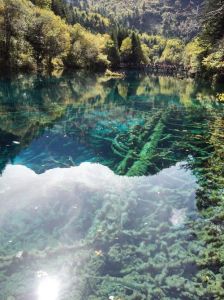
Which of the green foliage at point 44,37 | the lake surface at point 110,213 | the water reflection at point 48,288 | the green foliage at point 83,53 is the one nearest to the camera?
the water reflection at point 48,288

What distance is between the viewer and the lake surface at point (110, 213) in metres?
6.54

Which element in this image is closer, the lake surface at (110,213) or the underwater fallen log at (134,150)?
the lake surface at (110,213)

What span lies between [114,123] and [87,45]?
76.5 metres

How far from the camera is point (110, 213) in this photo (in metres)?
9.37

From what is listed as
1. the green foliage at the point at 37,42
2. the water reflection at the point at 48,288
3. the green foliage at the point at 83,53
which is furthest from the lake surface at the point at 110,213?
the green foliage at the point at 83,53

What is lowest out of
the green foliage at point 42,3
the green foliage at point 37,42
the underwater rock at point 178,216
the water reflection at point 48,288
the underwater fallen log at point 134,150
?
the underwater fallen log at point 134,150

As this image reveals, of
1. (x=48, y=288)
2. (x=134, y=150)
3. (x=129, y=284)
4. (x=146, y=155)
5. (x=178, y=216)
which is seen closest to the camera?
(x=48, y=288)

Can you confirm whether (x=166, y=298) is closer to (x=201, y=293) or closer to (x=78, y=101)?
(x=201, y=293)

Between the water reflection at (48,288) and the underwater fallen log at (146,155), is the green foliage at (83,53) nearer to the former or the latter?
the underwater fallen log at (146,155)

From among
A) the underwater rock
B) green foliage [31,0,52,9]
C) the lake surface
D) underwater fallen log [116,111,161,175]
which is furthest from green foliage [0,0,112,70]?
the underwater rock

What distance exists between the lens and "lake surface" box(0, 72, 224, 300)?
6.54m

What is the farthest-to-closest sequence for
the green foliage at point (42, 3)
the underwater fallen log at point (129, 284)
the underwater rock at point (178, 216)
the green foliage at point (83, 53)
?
the green foliage at point (42, 3) → the green foliage at point (83, 53) → the underwater rock at point (178, 216) → the underwater fallen log at point (129, 284)

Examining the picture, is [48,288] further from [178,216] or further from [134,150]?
[134,150]

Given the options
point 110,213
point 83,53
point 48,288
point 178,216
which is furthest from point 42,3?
point 48,288
